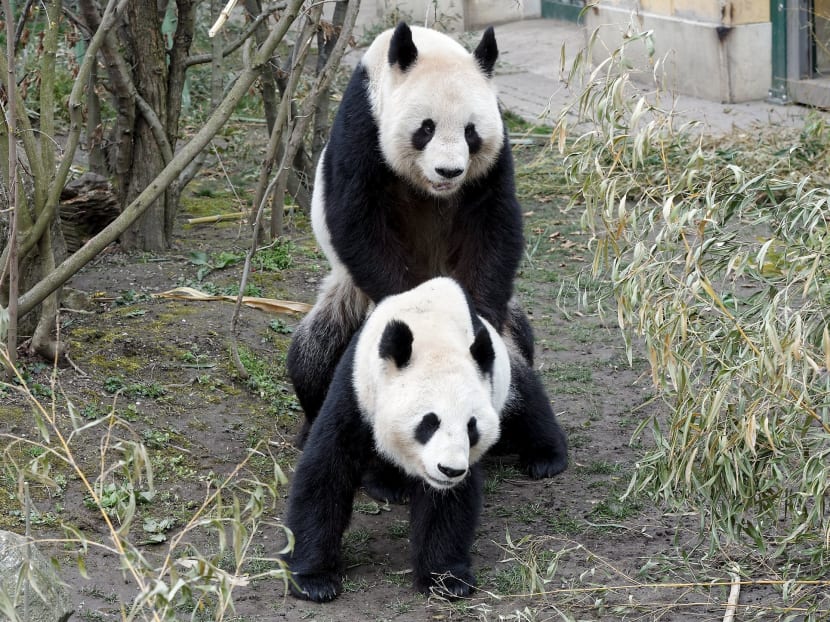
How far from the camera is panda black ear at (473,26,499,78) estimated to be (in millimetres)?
4461

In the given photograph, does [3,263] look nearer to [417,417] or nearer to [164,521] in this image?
[164,521]

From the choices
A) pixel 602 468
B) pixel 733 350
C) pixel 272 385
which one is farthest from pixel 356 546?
pixel 733 350

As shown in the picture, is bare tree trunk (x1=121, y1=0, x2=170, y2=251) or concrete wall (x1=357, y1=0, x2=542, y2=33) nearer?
bare tree trunk (x1=121, y1=0, x2=170, y2=251)

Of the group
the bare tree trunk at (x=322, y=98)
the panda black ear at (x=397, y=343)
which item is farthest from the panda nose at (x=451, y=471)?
the bare tree trunk at (x=322, y=98)

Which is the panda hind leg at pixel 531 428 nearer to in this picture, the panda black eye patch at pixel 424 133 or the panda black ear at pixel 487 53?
the panda black eye patch at pixel 424 133

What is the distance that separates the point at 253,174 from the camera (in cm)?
945

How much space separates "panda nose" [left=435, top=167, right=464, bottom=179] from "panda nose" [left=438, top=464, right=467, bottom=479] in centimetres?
130

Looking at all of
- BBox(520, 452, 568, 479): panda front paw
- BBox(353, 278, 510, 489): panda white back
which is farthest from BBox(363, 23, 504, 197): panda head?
BBox(520, 452, 568, 479): panda front paw

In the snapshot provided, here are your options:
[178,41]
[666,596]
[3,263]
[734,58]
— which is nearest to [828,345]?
[666,596]

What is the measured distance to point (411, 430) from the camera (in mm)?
3666

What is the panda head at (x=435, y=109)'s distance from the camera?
431 centimetres

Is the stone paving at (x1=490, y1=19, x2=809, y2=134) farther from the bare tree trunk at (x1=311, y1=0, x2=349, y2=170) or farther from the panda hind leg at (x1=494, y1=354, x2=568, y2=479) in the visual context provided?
the panda hind leg at (x1=494, y1=354, x2=568, y2=479)

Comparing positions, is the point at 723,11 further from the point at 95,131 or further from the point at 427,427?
the point at 427,427

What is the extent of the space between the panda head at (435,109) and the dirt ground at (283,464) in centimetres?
87
